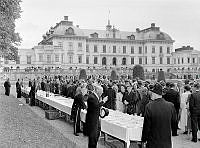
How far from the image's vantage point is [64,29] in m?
75.0

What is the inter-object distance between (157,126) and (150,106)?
37 centimetres

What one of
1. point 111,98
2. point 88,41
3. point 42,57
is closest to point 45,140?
point 111,98

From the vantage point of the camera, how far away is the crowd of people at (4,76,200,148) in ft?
19.4

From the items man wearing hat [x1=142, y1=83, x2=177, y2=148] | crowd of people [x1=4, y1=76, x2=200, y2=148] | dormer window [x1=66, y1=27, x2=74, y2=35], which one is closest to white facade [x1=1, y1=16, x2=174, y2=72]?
dormer window [x1=66, y1=27, x2=74, y2=35]

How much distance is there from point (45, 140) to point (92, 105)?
274 cm

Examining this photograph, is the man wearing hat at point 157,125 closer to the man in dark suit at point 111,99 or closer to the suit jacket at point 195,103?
the suit jacket at point 195,103

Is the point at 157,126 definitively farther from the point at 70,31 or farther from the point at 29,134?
the point at 70,31

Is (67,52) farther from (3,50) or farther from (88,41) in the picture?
(3,50)

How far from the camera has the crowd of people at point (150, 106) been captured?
5.91 meters

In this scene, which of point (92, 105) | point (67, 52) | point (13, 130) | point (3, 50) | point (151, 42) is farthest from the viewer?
point (151, 42)

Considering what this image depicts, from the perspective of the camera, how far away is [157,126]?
5.89 m

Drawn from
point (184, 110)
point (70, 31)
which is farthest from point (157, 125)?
point (70, 31)

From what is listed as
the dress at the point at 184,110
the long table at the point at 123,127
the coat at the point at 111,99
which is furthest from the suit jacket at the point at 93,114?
the coat at the point at 111,99

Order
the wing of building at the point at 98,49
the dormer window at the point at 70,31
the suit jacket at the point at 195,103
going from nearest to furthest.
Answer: the suit jacket at the point at 195,103 → the wing of building at the point at 98,49 → the dormer window at the point at 70,31
